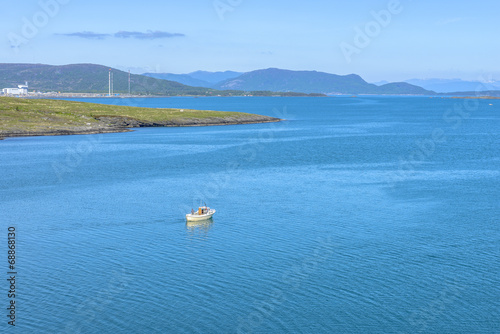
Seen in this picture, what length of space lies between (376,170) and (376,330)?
5916 centimetres

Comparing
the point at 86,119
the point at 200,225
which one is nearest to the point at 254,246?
the point at 200,225

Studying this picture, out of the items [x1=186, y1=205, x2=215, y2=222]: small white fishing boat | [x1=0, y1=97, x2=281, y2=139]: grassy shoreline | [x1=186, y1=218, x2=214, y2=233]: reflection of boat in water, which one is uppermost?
[x1=0, y1=97, x2=281, y2=139]: grassy shoreline

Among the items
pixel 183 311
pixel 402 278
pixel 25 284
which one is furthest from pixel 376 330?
pixel 25 284

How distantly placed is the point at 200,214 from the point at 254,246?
33.1 ft

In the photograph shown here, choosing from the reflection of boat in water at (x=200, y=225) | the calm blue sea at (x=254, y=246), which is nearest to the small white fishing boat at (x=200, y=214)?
the reflection of boat in water at (x=200, y=225)

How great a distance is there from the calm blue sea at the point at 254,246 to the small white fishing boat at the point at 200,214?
3.08 feet

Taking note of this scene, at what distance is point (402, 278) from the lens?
38844 millimetres

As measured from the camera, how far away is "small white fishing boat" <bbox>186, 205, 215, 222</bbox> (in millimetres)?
54156

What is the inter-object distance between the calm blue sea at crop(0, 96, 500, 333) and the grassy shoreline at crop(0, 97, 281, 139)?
4805 cm

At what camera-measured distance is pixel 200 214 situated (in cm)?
5459

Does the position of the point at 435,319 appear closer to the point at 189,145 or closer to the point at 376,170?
the point at 376,170

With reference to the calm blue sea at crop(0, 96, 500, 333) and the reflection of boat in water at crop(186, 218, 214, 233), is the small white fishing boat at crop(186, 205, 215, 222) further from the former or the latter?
the calm blue sea at crop(0, 96, 500, 333)

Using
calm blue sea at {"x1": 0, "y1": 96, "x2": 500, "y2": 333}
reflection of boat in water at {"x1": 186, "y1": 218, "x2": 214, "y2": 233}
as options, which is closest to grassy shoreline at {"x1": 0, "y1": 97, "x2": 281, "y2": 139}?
calm blue sea at {"x1": 0, "y1": 96, "x2": 500, "y2": 333}

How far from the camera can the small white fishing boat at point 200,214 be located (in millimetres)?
54156
